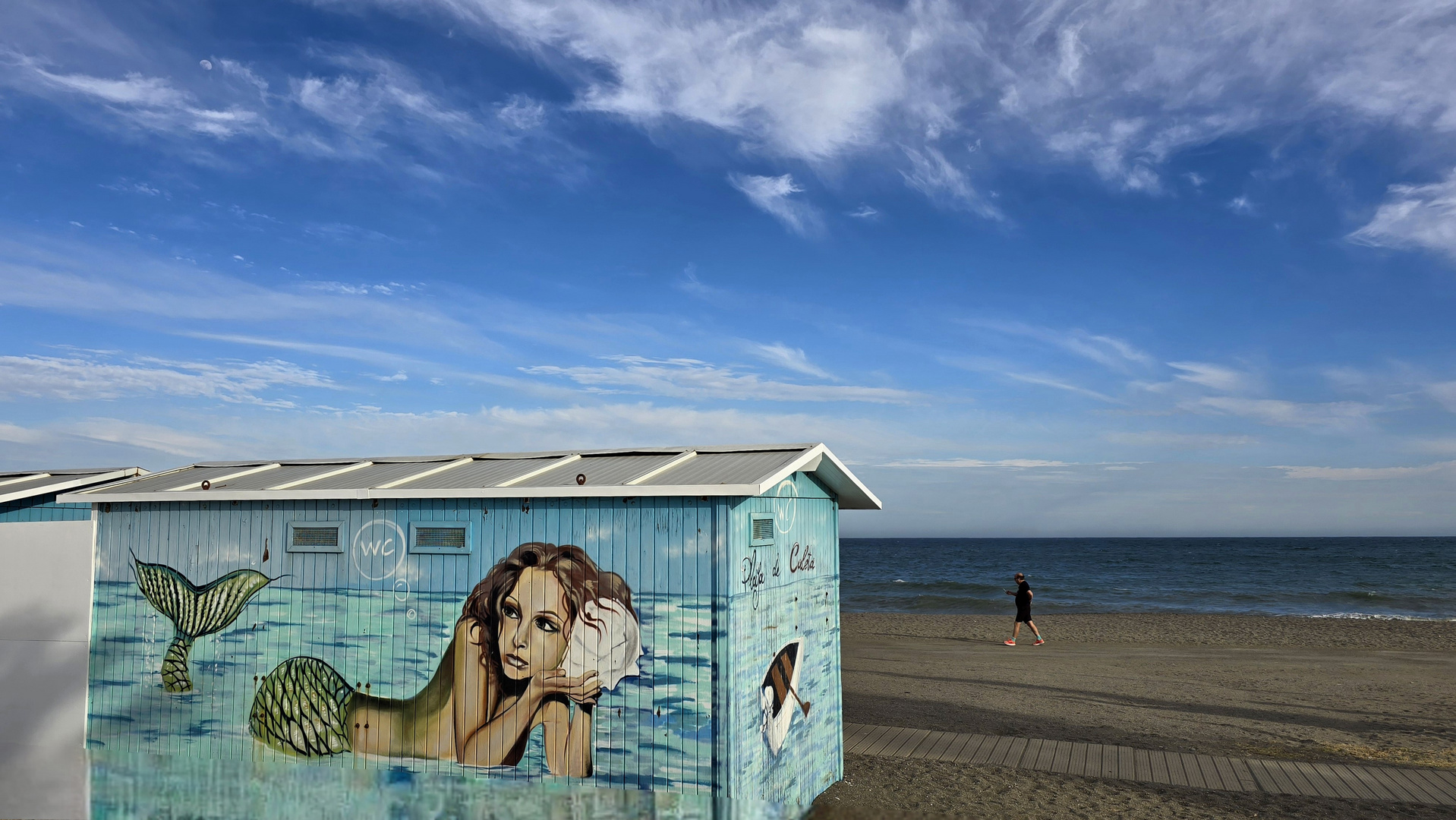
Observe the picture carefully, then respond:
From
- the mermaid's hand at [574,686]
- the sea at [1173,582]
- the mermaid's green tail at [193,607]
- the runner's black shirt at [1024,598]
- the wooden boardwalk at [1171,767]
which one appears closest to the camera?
the mermaid's hand at [574,686]

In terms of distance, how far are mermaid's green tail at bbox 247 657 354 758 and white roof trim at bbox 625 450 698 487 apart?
3.03 metres

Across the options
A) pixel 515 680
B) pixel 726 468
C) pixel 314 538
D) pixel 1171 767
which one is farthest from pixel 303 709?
pixel 1171 767

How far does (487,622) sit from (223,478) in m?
3.70

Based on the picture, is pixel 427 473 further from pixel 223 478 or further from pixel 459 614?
pixel 223 478

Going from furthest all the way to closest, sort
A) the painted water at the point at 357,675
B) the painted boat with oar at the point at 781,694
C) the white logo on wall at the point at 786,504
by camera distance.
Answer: the white logo on wall at the point at 786,504 < the painted boat with oar at the point at 781,694 < the painted water at the point at 357,675

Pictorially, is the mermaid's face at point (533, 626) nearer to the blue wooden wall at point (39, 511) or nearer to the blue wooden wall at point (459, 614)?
the blue wooden wall at point (459, 614)

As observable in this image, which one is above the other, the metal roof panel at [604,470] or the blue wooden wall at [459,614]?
the metal roof panel at [604,470]

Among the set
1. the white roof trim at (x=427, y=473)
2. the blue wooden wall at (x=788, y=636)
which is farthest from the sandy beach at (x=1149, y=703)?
the white roof trim at (x=427, y=473)

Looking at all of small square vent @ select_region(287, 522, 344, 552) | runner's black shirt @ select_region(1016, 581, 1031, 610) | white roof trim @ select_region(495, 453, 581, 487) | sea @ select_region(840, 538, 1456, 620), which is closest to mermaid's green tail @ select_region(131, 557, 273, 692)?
small square vent @ select_region(287, 522, 344, 552)

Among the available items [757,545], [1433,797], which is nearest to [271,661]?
[757,545]

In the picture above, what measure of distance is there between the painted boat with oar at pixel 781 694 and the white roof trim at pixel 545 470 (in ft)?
8.51

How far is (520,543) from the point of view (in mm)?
7141

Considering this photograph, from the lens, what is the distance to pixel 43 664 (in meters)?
8.15

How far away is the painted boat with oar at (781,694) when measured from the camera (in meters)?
7.21
